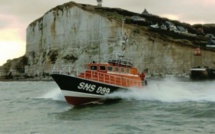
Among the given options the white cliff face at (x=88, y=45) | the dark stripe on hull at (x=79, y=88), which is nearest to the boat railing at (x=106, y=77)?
the dark stripe on hull at (x=79, y=88)

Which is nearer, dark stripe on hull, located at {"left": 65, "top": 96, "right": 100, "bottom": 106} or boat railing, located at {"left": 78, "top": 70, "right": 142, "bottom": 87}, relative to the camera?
dark stripe on hull, located at {"left": 65, "top": 96, "right": 100, "bottom": 106}

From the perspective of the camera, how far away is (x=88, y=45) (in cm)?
10356

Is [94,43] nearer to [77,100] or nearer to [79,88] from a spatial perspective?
[77,100]

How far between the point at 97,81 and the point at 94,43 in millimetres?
72809

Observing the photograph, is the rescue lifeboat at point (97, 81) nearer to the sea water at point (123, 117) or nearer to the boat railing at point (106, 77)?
the boat railing at point (106, 77)

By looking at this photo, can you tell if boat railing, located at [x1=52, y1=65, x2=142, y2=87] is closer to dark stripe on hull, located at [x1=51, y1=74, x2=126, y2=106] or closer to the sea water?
dark stripe on hull, located at [x1=51, y1=74, x2=126, y2=106]

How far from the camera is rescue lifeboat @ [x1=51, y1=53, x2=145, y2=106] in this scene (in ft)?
97.0

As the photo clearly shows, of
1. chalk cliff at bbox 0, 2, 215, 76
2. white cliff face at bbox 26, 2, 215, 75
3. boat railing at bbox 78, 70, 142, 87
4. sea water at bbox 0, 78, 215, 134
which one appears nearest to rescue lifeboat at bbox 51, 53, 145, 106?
boat railing at bbox 78, 70, 142, 87

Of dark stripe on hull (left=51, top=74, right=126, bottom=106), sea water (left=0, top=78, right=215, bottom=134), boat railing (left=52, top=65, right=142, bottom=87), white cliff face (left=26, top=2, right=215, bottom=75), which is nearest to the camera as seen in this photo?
sea water (left=0, top=78, right=215, bottom=134)

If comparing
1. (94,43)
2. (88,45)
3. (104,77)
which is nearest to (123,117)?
(104,77)

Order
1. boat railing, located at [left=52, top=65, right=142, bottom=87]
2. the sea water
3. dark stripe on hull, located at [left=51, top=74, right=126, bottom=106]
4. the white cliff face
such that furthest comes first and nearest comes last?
the white cliff face → boat railing, located at [left=52, top=65, right=142, bottom=87] → dark stripe on hull, located at [left=51, top=74, right=126, bottom=106] → the sea water

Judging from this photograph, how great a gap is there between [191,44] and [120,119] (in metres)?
85.3

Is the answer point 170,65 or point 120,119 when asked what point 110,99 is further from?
point 170,65

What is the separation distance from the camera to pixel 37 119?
80.0 ft
